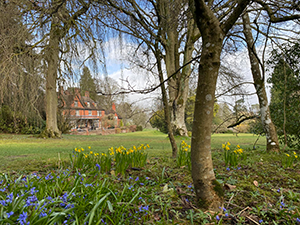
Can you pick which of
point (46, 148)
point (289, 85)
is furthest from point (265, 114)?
point (46, 148)

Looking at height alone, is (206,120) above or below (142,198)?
above

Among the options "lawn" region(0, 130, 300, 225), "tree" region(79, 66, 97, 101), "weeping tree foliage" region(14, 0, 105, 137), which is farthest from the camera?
"tree" region(79, 66, 97, 101)

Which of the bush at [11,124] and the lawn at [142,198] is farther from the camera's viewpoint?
the bush at [11,124]

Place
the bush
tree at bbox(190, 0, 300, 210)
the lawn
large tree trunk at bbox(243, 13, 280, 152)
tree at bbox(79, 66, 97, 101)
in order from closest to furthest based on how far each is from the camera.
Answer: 1. the lawn
2. tree at bbox(190, 0, 300, 210)
3. tree at bbox(79, 66, 97, 101)
4. large tree trunk at bbox(243, 13, 280, 152)
5. the bush

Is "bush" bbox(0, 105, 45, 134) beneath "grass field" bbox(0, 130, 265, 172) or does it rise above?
above

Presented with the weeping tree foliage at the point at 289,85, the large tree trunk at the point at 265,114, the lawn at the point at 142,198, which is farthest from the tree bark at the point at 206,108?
the weeping tree foliage at the point at 289,85

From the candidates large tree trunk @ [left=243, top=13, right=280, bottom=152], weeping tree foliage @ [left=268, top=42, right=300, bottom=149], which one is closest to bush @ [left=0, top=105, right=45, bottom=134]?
large tree trunk @ [left=243, top=13, right=280, bottom=152]

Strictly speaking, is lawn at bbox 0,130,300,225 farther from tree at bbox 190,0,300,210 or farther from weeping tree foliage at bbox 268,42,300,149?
weeping tree foliage at bbox 268,42,300,149

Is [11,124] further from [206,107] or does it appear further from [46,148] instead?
[206,107]

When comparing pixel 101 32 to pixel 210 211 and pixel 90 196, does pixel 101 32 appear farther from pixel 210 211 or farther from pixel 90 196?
pixel 210 211

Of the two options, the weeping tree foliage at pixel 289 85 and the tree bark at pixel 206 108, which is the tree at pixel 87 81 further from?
the weeping tree foliage at pixel 289 85

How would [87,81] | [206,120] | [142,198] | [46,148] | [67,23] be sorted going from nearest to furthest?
[206,120]
[142,198]
[67,23]
[87,81]
[46,148]

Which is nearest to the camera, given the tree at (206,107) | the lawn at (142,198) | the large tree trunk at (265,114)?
the lawn at (142,198)

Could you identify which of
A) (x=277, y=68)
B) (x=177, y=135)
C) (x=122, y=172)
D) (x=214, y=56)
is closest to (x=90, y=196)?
(x=122, y=172)
